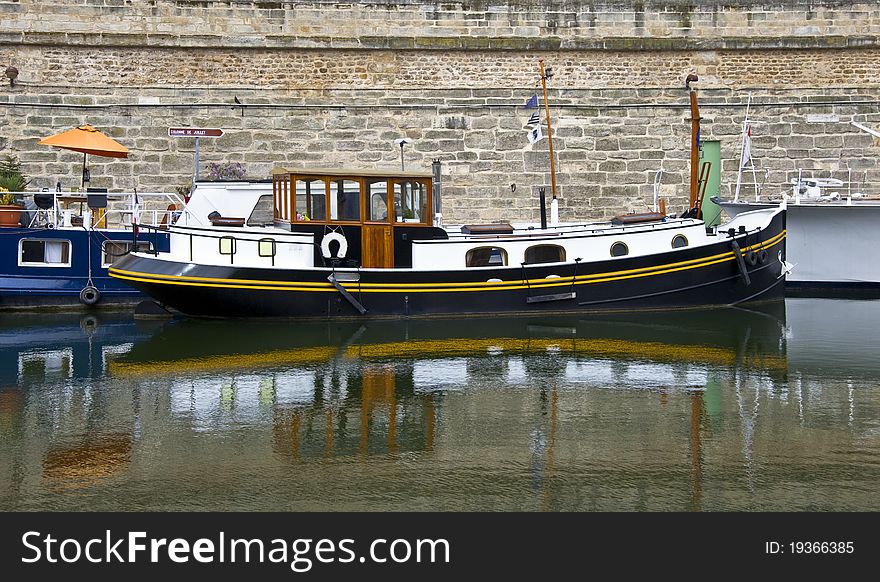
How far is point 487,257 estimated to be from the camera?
15633mm

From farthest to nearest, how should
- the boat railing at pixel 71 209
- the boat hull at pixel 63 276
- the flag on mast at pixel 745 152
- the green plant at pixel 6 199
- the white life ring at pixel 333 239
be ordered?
the flag on mast at pixel 745 152 → the green plant at pixel 6 199 → the boat railing at pixel 71 209 → the boat hull at pixel 63 276 → the white life ring at pixel 333 239

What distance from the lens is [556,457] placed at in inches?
332

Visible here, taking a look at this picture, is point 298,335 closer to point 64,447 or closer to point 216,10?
point 64,447

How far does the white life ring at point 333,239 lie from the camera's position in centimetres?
1527

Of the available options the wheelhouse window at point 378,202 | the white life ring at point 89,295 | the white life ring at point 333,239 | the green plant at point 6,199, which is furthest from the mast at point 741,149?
the green plant at point 6,199

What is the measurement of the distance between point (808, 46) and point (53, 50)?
13.1m

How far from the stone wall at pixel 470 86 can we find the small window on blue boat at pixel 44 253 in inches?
137

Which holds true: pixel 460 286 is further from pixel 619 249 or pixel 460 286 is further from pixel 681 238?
pixel 681 238

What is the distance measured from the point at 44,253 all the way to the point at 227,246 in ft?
10.3

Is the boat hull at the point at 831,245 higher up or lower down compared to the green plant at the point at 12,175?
lower down

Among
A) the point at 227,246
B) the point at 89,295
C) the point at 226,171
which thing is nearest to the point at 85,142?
the point at 89,295

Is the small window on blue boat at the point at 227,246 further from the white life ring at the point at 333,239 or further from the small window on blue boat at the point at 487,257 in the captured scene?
the small window on blue boat at the point at 487,257

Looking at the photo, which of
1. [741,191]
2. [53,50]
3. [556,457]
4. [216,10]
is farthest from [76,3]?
[556,457]

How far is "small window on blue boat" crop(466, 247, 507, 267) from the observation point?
15.6 meters
